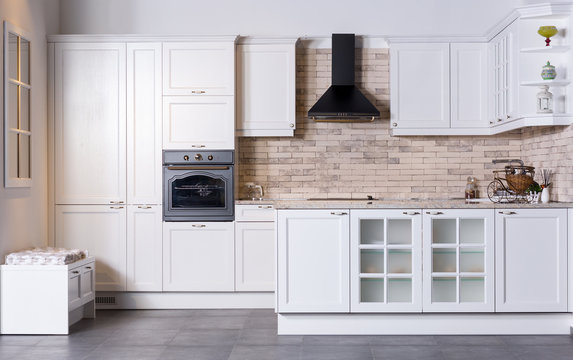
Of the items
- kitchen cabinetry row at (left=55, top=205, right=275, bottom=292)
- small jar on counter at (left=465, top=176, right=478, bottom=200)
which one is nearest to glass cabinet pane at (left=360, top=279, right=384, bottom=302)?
kitchen cabinetry row at (left=55, top=205, right=275, bottom=292)

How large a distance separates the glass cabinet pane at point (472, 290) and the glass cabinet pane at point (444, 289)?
6cm

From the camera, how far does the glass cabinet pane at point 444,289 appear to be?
14.9 feet

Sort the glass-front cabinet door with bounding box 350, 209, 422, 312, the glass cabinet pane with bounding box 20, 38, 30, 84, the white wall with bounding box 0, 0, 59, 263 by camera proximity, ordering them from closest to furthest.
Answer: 1. the glass-front cabinet door with bounding box 350, 209, 422, 312
2. the white wall with bounding box 0, 0, 59, 263
3. the glass cabinet pane with bounding box 20, 38, 30, 84

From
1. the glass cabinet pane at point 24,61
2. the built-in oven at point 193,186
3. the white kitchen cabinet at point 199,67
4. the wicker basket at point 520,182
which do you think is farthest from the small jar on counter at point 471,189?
the glass cabinet pane at point 24,61

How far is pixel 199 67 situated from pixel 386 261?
2.43 meters

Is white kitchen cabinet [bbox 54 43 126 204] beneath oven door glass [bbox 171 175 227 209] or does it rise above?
above

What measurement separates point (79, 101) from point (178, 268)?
5.61ft

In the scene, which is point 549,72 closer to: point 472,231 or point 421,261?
point 472,231

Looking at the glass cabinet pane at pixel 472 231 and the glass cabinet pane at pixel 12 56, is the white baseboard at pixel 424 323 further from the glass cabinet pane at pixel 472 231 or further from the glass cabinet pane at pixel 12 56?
the glass cabinet pane at pixel 12 56

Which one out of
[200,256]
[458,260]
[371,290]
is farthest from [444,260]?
[200,256]

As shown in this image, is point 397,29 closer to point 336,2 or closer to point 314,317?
point 336,2

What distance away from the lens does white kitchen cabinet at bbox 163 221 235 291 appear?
559 centimetres

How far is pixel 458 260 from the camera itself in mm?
4531

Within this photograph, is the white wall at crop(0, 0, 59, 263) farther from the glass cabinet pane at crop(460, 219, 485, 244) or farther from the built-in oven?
the glass cabinet pane at crop(460, 219, 485, 244)
